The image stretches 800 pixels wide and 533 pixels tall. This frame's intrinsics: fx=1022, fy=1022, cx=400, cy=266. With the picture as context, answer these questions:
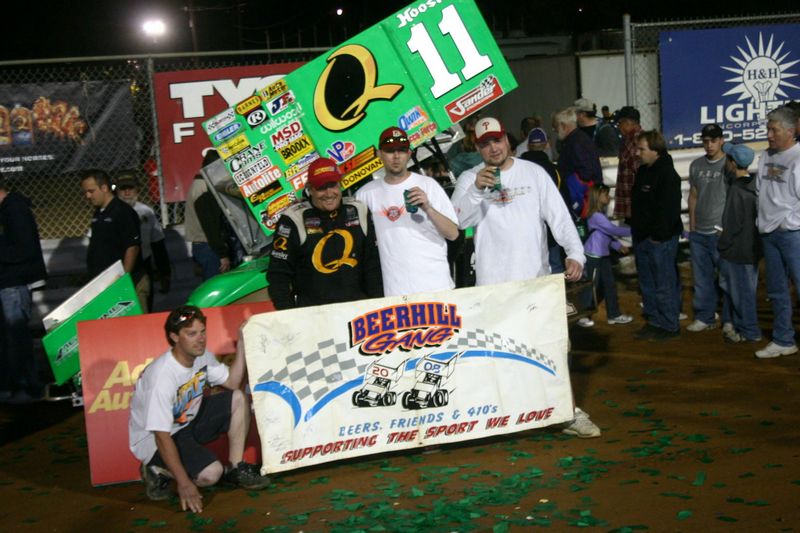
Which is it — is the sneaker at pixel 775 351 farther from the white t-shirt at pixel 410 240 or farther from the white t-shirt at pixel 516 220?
the white t-shirt at pixel 410 240

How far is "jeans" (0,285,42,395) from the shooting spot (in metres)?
9.91

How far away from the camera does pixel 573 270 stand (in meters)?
7.02

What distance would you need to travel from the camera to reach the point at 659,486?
6.01 meters

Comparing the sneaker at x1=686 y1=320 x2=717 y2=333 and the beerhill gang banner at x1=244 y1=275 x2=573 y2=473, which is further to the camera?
the sneaker at x1=686 y1=320 x2=717 y2=333

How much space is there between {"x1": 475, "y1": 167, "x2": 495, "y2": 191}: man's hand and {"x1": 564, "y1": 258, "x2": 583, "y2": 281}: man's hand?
78 cm

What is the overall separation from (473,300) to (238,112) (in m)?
3.04

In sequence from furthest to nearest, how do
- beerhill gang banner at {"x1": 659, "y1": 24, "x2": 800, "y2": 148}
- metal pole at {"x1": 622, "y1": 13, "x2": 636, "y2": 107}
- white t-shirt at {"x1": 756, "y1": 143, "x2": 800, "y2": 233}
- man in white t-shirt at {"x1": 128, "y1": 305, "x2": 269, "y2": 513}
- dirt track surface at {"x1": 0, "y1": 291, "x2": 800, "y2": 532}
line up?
beerhill gang banner at {"x1": 659, "y1": 24, "x2": 800, "y2": 148} < metal pole at {"x1": 622, "y1": 13, "x2": 636, "y2": 107} < white t-shirt at {"x1": 756, "y1": 143, "x2": 800, "y2": 233} < man in white t-shirt at {"x1": 128, "y1": 305, "x2": 269, "y2": 513} < dirt track surface at {"x1": 0, "y1": 291, "x2": 800, "y2": 532}

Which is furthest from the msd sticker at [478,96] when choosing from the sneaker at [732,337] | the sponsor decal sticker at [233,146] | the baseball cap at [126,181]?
the baseball cap at [126,181]

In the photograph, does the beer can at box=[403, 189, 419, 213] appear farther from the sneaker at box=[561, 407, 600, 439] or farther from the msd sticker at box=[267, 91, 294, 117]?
the msd sticker at box=[267, 91, 294, 117]

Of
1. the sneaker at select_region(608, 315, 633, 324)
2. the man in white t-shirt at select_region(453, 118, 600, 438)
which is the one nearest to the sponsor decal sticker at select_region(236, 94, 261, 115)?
the man in white t-shirt at select_region(453, 118, 600, 438)

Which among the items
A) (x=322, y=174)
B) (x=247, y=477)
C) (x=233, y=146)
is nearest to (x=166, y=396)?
(x=247, y=477)

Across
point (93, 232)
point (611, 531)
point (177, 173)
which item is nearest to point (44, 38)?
point (177, 173)

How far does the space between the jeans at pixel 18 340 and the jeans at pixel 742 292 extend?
22.5 feet

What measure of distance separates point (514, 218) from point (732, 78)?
27.5 ft
